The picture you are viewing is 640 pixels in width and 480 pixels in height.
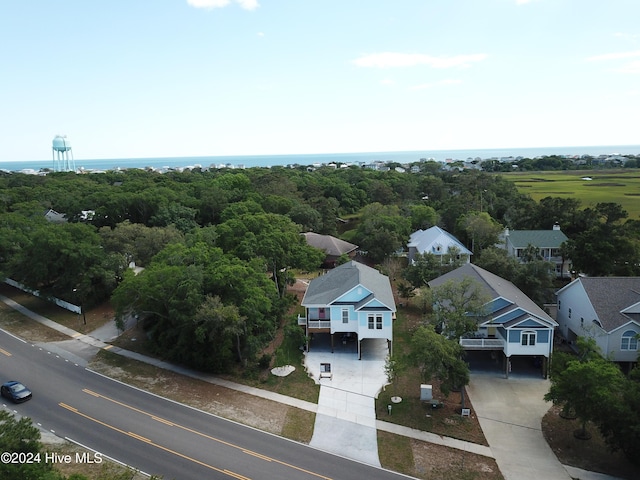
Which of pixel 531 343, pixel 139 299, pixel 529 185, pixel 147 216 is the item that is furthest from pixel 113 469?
pixel 529 185

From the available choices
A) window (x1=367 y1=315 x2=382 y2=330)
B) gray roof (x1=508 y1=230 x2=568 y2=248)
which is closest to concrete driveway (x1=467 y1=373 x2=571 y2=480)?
window (x1=367 y1=315 x2=382 y2=330)

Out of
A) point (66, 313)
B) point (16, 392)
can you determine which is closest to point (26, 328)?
point (66, 313)

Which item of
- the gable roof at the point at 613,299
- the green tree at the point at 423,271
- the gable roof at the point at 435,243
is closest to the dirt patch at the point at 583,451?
the gable roof at the point at 613,299

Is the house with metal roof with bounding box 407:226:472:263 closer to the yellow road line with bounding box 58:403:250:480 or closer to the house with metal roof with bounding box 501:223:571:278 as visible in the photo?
the house with metal roof with bounding box 501:223:571:278

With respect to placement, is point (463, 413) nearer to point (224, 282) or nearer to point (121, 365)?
point (224, 282)

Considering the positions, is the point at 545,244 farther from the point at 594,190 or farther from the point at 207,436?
the point at 594,190

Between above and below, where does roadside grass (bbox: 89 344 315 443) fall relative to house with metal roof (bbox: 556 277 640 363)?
below
